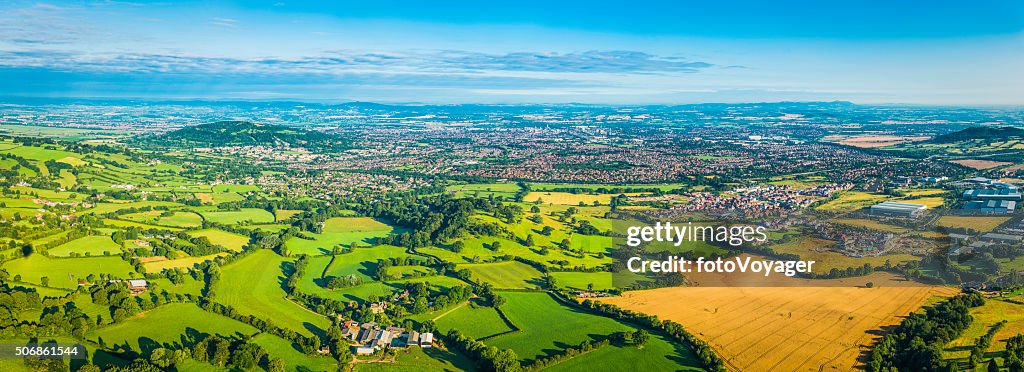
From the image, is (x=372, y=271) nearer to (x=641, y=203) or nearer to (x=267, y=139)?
(x=641, y=203)

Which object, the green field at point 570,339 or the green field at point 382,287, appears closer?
the green field at point 570,339

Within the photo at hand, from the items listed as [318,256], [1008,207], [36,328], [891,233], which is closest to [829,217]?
[891,233]

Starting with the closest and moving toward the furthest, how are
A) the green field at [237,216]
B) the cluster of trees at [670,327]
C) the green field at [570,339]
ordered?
1. the cluster of trees at [670,327]
2. the green field at [570,339]
3. the green field at [237,216]

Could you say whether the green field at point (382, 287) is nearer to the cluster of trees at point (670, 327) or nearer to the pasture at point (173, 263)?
the cluster of trees at point (670, 327)

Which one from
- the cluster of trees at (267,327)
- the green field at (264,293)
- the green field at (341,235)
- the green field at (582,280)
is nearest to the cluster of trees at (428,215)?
the green field at (341,235)

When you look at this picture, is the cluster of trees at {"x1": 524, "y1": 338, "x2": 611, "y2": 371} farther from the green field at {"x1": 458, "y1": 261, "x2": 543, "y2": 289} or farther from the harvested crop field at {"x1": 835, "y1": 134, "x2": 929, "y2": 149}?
the harvested crop field at {"x1": 835, "y1": 134, "x2": 929, "y2": 149}

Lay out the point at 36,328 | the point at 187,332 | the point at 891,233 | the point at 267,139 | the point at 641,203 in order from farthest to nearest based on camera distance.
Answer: the point at 267,139
the point at 641,203
the point at 891,233
the point at 187,332
the point at 36,328

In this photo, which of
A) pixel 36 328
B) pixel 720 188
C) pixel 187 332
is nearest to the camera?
pixel 36 328
